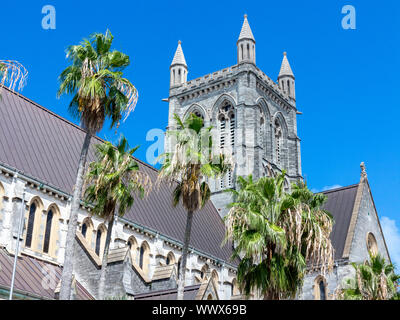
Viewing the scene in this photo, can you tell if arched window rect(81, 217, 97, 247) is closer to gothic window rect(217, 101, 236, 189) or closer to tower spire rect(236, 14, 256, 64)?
gothic window rect(217, 101, 236, 189)

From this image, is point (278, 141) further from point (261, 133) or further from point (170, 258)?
point (170, 258)

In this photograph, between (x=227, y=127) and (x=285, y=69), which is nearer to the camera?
(x=227, y=127)

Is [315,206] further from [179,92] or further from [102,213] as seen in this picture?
[179,92]

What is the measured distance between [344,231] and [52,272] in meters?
24.6

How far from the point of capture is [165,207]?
44000mm

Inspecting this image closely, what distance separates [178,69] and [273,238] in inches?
1674

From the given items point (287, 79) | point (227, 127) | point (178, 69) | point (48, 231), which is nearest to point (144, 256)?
point (48, 231)

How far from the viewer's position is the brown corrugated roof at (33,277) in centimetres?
2619

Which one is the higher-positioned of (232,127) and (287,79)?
(287,79)

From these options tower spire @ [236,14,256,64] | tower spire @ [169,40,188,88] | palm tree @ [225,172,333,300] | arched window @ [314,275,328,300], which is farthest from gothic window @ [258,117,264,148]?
palm tree @ [225,172,333,300]

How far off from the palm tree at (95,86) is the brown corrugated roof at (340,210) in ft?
87.5

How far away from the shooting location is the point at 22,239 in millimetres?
29766

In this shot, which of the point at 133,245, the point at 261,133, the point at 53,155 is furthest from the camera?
the point at 261,133
